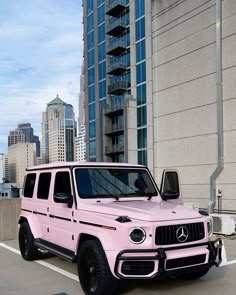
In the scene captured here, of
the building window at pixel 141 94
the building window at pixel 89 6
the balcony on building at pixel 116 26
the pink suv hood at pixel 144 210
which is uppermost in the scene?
the building window at pixel 89 6

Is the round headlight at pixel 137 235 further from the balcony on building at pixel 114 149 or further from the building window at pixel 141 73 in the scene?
the balcony on building at pixel 114 149

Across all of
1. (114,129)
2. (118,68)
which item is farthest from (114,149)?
(118,68)

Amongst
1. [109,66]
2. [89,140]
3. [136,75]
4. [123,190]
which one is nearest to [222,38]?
[123,190]

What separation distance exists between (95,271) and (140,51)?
157 feet

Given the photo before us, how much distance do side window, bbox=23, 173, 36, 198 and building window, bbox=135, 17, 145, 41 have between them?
147 ft

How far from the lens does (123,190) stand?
6910mm

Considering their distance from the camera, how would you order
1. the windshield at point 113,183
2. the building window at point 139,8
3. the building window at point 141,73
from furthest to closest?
the building window at point 139,8, the building window at point 141,73, the windshield at point 113,183

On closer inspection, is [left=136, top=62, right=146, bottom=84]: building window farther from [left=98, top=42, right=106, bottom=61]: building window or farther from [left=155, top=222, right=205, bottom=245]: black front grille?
[left=155, top=222, right=205, bottom=245]: black front grille

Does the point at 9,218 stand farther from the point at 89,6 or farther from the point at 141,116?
the point at 89,6

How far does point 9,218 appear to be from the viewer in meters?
11.7

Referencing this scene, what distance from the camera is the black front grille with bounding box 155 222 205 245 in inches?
211

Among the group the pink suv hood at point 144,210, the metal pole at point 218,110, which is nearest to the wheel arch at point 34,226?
the pink suv hood at point 144,210

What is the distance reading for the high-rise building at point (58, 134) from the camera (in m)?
89.5

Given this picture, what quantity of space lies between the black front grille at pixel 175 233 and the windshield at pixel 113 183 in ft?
4.65
